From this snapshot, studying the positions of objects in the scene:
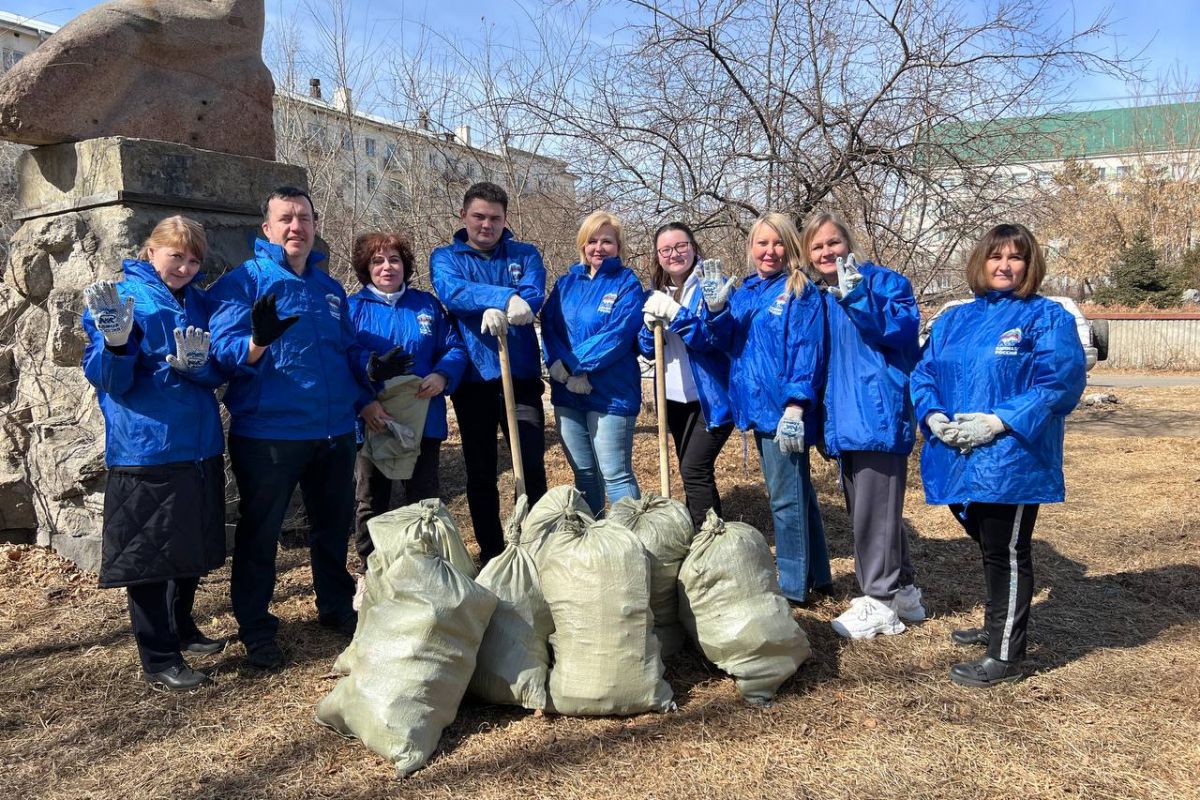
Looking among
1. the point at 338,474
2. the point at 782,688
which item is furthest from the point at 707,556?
Result: the point at 338,474

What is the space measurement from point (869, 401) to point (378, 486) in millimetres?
2174

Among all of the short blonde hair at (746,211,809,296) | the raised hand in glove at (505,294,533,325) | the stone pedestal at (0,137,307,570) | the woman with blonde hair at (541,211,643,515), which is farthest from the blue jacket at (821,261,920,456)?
the stone pedestal at (0,137,307,570)

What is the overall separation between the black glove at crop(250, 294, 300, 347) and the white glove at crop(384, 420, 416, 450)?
0.73 m

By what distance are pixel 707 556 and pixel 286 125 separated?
737 centimetres

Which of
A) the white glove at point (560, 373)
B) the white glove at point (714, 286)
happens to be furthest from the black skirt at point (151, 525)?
the white glove at point (714, 286)

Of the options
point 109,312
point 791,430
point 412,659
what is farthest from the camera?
point 791,430

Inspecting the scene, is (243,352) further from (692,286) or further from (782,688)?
(782,688)

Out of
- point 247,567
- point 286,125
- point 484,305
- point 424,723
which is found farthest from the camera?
point 286,125

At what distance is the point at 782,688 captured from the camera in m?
3.02

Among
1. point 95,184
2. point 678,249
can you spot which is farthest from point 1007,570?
point 95,184

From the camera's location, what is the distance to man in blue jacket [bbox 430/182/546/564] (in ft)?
12.4

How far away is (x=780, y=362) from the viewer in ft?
11.4

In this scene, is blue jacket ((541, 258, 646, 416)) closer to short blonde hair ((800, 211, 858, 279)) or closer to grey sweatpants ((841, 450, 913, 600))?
short blonde hair ((800, 211, 858, 279))

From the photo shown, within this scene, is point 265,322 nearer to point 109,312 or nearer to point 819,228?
point 109,312
